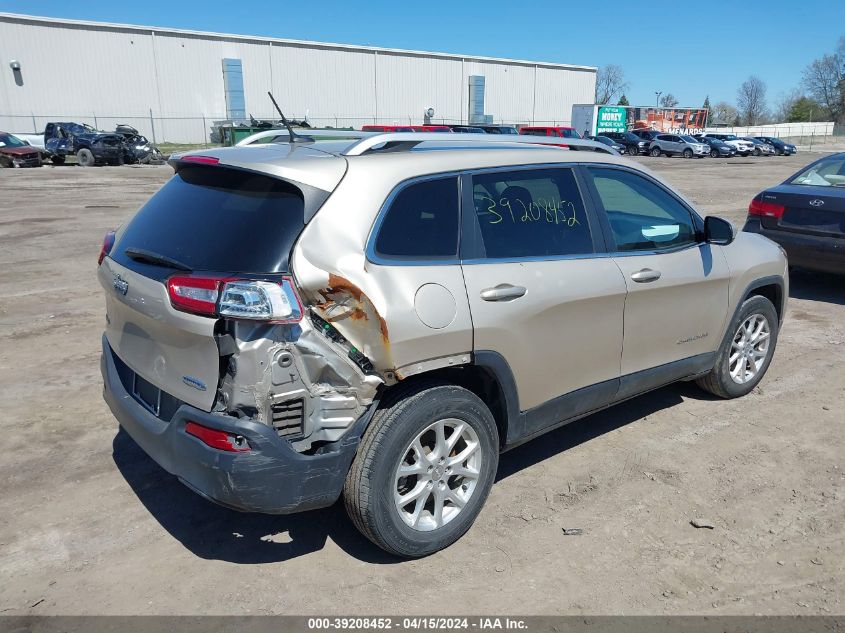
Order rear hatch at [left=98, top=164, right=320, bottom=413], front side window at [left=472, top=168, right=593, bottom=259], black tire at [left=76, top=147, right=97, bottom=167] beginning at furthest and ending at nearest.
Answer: black tire at [left=76, top=147, right=97, bottom=167] < front side window at [left=472, top=168, right=593, bottom=259] < rear hatch at [left=98, top=164, right=320, bottom=413]

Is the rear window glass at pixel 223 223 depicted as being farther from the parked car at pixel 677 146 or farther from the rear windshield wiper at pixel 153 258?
the parked car at pixel 677 146

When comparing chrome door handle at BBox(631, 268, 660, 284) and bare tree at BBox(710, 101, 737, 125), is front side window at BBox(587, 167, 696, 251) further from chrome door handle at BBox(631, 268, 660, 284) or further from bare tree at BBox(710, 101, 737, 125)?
bare tree at BBox(710, 101, 737, 125)

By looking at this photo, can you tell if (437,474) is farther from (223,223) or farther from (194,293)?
(223,223)

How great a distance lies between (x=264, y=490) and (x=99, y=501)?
1422mm

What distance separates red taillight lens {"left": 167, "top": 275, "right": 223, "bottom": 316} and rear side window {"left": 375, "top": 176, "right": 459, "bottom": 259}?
2.28 ft

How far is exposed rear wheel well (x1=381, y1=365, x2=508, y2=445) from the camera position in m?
3.13

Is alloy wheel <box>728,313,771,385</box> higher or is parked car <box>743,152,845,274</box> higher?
parked car <box>743,152,845,274</box>

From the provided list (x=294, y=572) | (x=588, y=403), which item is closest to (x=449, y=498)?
(x=294, y=572)

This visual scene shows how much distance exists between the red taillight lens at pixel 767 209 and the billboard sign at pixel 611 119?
5140 centimetres

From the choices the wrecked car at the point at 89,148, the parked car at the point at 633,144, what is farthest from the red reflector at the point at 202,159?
the parked car at the point at 633,144

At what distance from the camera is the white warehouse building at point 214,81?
4325 cm

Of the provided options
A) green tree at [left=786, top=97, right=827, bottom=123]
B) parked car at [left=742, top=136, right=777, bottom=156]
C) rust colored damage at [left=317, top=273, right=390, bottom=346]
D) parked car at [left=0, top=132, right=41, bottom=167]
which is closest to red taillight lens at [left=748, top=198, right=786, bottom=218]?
rust colored damage at [left=317, top=273, right=390, bottom=346]

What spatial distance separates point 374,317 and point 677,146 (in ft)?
165

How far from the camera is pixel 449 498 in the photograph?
336cm
